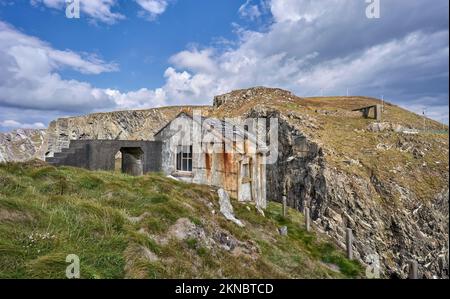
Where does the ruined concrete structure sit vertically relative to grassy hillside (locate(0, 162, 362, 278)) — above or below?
above

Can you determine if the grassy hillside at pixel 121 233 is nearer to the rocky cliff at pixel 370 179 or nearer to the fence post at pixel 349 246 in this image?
the fence post at pixel 349 246

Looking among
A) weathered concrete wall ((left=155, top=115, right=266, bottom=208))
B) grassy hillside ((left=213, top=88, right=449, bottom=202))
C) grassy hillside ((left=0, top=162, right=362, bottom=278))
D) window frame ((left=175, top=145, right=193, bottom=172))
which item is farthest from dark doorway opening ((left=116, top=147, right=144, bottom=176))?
grassy hillside ((left=213, top=88, right=449, bottom=202))

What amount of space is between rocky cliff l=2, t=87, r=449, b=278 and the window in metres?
6.25

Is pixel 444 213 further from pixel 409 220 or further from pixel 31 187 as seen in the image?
pixel 31 187

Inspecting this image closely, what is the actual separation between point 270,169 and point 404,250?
1451cm

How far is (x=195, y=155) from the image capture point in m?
16.4

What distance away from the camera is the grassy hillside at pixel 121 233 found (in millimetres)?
5629

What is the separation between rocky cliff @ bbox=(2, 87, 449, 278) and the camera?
82.4 ft

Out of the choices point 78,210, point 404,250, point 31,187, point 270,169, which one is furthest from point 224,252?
point 270,169

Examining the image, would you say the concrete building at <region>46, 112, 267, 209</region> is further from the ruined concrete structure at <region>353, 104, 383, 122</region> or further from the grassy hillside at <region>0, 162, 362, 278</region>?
the ruined concrete structure at <region>353, 104, 383, 122</region>

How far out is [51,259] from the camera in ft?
17.3

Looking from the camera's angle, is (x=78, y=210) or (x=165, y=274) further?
(x=78, y=210)

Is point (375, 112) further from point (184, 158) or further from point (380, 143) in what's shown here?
point (184, 158)
